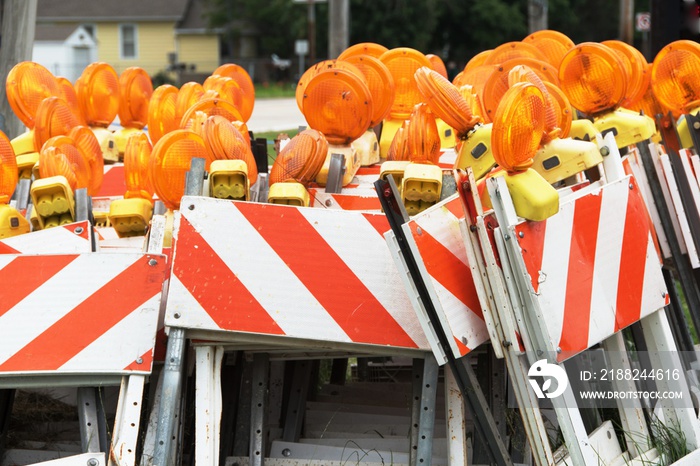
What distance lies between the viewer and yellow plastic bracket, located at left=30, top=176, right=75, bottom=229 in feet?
15.8

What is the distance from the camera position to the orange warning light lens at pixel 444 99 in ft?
14.4

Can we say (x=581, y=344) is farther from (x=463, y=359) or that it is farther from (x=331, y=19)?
(x=331, y=19)

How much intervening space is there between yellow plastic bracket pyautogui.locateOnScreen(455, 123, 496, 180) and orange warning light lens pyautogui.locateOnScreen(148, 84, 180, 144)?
7.14ft

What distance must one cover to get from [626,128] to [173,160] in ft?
7.61

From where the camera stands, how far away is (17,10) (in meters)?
8.76

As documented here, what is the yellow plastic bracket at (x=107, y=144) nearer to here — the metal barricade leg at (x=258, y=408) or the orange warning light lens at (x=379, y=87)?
the orange warning light lens at (x=379, y=87)

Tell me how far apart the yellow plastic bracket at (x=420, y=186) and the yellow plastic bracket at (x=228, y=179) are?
0.67m

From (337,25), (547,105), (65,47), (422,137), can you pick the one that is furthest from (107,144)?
(65,47)

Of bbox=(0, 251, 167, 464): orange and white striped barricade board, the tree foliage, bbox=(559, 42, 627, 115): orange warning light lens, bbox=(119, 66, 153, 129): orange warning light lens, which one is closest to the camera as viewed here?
bbox=(0, 251, 167, 464): orange and white striped barricade board

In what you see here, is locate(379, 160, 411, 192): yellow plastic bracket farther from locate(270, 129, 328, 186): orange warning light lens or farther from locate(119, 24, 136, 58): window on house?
locate(119, 24, 136, 58): window on house

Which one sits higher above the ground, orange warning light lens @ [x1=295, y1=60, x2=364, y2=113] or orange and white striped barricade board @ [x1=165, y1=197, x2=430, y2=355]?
orange warning light lens @ [x1=295, y1=60, x2=364, y2=113]

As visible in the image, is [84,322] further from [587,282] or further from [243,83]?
[243,83]

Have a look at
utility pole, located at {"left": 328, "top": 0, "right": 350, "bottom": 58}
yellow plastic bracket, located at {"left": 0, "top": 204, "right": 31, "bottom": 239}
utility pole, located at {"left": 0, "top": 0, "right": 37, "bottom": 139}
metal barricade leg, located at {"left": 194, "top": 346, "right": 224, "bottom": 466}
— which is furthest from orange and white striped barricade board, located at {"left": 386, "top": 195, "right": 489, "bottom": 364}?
utility pole, located at {"left": 328, "top": 0, "right": 350, "bottom": 58}

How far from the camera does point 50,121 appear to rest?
5.98 meters
